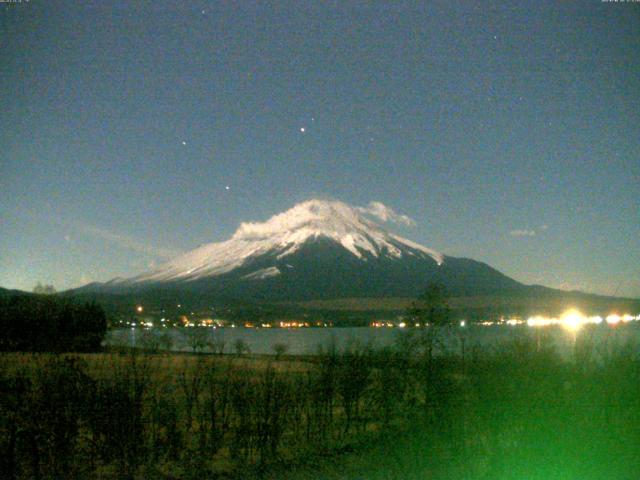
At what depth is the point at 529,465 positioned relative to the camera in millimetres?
8578

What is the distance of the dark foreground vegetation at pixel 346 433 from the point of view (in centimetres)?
806

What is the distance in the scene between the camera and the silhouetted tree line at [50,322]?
23.3 metres

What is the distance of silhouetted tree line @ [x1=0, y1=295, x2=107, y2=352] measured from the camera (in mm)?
23328

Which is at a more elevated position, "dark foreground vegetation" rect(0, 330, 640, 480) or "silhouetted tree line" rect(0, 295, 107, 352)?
"silhouetted tree line" rect(0, 295, 107, 352)

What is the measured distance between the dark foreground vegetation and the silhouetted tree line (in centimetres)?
901

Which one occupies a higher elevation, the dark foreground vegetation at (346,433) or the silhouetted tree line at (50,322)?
the silhouetted tree line at (50,322)

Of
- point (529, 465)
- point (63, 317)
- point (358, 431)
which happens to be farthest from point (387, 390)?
point (63, 317)

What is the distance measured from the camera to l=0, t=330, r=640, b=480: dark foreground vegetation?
8.06m

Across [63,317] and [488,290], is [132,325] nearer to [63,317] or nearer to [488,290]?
[63,317]

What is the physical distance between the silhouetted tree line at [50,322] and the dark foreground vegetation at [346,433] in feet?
29.6

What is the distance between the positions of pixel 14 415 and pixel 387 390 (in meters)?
6.98

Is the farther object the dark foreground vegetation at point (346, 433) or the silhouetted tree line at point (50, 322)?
the silhouetted tree line at point (50, 322)

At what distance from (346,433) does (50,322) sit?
65.0 feet

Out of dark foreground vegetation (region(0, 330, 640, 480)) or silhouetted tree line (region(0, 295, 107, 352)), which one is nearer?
dark foreground vegetation (region(0, 330, 640, 480))
